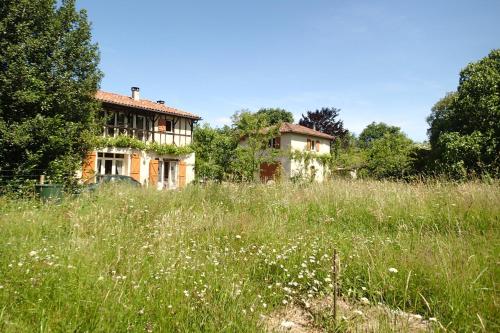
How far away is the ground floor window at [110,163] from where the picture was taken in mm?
22531

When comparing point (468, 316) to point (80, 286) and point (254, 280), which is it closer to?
point (254, 280)

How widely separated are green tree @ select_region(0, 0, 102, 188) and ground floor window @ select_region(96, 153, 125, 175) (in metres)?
10.4

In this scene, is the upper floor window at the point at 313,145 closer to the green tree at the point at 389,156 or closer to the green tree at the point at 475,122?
the green tree at the point at 389,156

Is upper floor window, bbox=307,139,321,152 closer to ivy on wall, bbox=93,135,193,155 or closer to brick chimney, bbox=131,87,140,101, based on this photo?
ivy on wall, bbox=93,135,193,155

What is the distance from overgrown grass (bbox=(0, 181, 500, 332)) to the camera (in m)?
2.56

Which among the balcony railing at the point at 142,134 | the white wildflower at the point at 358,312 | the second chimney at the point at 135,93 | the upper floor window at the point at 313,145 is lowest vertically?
the white wildflower at the point at 358,312

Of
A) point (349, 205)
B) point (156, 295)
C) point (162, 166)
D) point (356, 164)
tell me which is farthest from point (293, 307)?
point (356, 164)

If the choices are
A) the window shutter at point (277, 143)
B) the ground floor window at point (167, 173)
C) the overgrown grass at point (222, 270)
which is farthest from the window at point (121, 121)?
the overgrown grass at point (222, 270)

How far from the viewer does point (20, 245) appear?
3.89 meters

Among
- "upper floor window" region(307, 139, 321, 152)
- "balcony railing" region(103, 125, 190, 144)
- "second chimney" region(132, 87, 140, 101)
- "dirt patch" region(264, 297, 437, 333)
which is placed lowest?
"dirt patch" region(264, 297, 437, 333)

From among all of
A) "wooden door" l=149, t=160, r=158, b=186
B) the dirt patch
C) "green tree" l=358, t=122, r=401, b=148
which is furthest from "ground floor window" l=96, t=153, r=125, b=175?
"green tree" l=358, t=122, r=401, b=148

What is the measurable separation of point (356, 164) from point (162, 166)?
746 inches

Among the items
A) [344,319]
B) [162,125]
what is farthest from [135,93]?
[344,319]

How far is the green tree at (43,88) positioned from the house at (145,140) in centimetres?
902
